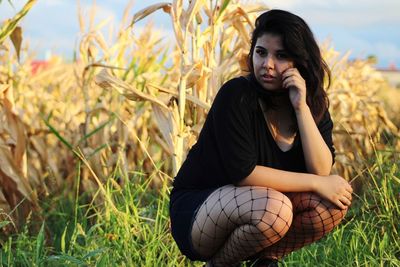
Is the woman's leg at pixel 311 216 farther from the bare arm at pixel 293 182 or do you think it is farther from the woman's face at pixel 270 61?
the woman's face at pixel 270 61

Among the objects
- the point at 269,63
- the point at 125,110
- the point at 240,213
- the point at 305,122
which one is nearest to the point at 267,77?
the point at 269,63

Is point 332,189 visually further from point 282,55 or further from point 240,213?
point 282,55

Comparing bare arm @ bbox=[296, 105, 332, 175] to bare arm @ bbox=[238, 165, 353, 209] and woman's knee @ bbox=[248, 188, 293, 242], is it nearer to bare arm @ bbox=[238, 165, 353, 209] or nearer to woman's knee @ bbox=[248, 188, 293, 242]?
bare arm @ bbox=[238, 165, 353, 209]

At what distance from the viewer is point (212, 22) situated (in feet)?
11.1

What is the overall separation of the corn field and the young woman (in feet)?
0.91

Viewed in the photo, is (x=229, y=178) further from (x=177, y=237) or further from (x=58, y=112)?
(x=58, y=112)

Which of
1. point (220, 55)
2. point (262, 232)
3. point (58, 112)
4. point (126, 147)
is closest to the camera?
point (262, 232)

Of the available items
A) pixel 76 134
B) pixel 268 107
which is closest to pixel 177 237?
pixel 268 107

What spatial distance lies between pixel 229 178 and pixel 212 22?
0.91 meters

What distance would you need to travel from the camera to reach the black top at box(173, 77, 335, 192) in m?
2.61

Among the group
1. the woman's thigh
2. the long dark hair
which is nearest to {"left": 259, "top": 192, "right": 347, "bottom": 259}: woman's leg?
the woman's thigh

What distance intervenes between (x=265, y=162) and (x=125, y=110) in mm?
1886

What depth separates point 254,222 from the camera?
2561mm

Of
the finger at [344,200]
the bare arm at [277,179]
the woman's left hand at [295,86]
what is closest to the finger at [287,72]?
the woman's left hand at [295,86]
